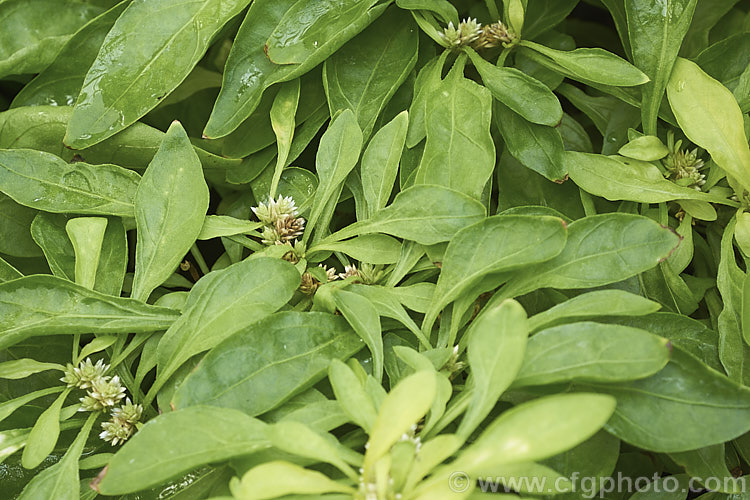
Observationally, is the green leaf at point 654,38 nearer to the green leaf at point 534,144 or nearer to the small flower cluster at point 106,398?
the green leaf at point 534,144

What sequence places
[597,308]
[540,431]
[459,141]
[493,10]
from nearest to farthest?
1. [540,431]
2. [597,308]
3. [459,141]
4. [493,10]

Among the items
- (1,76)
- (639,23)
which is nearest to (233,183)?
(1,76)

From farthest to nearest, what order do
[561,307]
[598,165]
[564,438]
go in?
[598,165]
[561,307]
[564,438]

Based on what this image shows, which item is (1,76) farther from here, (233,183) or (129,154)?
(233,183)

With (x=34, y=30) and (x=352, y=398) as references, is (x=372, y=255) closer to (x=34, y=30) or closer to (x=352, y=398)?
(x=352, y=398)

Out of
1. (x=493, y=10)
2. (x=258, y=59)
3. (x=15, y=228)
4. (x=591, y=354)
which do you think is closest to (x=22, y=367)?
(x=15, y=228)

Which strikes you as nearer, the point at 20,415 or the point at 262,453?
the point at 262,453

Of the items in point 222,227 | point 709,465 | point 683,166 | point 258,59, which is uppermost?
point 258,59

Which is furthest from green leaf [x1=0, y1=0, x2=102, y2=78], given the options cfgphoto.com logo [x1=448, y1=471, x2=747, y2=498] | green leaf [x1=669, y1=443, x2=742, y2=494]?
green leaf [x1=669, y1=443, x2=742, y2=494]
